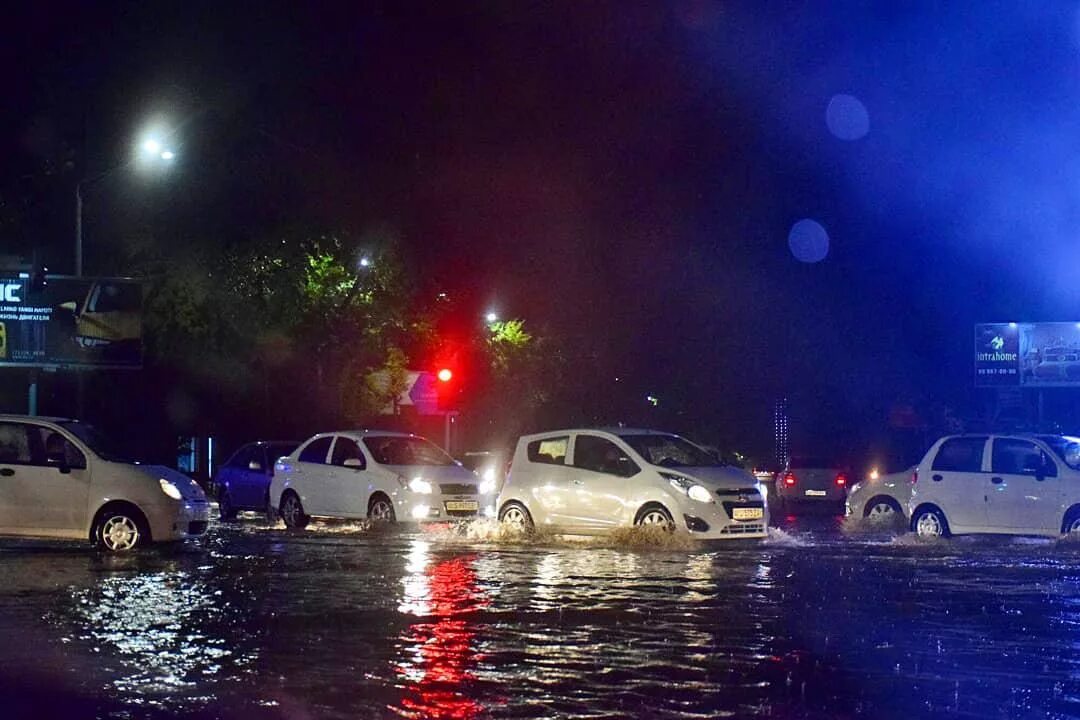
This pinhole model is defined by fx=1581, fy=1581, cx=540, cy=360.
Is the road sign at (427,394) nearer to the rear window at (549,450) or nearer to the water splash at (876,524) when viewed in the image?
the rear window at (549,450)

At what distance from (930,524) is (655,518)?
4.41 metres

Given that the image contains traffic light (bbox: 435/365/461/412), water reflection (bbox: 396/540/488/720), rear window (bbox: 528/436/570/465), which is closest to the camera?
water reflection (bbox: 396/540/488/720)

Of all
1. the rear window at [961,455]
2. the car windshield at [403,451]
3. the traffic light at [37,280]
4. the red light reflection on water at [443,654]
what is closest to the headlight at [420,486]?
the car windshield at [403,451]

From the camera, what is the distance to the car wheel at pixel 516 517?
21156 millimetres

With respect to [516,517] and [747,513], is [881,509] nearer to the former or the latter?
[747,513]

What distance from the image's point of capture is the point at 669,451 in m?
20.7

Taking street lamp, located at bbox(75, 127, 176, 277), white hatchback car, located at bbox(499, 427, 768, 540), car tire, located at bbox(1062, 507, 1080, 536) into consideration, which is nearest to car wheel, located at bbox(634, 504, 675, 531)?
white hatchback car, located at bbox(499, 427, 768, 540)

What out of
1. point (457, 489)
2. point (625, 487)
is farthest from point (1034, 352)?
point (625, 487)

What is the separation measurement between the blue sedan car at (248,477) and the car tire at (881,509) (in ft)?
37.2

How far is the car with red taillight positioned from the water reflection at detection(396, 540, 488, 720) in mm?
18089

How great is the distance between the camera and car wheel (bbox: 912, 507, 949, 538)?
21438 millimetres

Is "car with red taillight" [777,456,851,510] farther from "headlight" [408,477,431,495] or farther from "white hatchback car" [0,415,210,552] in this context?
"white hatchback car" [0,415,210,552]

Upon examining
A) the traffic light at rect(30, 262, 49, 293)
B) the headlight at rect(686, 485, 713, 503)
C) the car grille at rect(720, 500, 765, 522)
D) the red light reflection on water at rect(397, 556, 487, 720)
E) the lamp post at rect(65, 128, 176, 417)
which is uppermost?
the lamp post at rect(65, 128, 176, 417)

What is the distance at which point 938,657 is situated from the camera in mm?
10664
